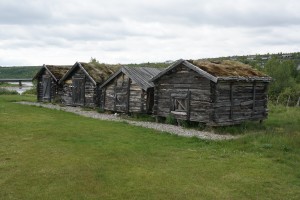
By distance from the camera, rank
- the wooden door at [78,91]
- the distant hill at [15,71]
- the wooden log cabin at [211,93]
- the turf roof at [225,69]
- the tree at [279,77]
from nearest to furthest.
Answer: the wooden log cabin at [211,93]
the turf roof at [225,69]
the wooden door at [78,91]
the tree at [279,77]
the distant hill at [15,71]

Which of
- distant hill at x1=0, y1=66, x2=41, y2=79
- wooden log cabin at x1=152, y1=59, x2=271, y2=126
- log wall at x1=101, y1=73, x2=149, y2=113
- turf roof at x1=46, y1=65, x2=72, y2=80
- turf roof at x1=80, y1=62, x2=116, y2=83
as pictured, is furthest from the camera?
distant hill at x1=0, y1=66, x2=41, y2=79

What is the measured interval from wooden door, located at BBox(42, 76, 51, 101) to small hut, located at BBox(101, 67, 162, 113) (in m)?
9.85

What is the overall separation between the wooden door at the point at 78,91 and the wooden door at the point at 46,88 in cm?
485

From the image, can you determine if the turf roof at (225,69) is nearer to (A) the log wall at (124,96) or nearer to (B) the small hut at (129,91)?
(B) the small hut at (129,91)

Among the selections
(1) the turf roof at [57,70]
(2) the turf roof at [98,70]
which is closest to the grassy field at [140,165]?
(2) the turf roof at [98,70]

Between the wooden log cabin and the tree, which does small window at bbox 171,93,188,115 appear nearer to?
the wooden log cabin

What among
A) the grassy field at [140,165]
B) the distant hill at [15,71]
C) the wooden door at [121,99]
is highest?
the distant hill at [15,71]

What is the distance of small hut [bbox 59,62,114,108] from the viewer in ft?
102

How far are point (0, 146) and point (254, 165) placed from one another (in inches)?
374

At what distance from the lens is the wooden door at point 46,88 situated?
37188 millimetres

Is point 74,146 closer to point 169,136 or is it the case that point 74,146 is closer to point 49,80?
point 169,136

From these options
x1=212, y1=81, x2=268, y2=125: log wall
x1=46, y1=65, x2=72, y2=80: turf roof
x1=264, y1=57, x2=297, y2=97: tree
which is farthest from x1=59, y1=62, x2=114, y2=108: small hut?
x1=264, y1=57, x2=297, y2=97: tree

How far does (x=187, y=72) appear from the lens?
21391mm

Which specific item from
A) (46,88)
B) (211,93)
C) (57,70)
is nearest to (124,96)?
(211,93)
